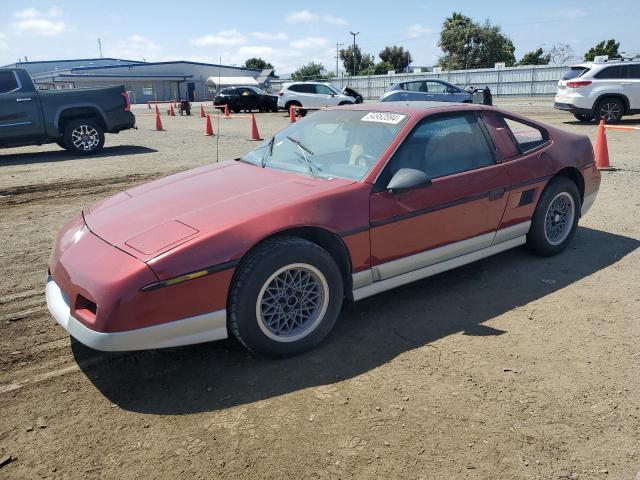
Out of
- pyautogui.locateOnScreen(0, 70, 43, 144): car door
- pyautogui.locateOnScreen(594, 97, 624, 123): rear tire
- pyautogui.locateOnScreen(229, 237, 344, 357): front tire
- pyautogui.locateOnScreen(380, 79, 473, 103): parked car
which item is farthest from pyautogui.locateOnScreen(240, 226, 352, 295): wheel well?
pyautogui.locateOnScreen(380, 79, 473, 103): parked car

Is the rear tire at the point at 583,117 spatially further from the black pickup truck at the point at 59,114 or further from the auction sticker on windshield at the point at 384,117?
the auction sticker on windshield at the point at 384,117

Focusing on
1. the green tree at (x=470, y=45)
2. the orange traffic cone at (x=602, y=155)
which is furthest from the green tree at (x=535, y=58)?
the orange traffic cone at (x=602, y=155)

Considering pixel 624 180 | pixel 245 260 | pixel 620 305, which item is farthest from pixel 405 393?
pixel 624 180

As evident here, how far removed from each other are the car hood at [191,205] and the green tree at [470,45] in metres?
→ 64.2

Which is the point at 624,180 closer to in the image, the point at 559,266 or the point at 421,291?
the point at 559,266

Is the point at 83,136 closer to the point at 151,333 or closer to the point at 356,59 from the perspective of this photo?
the point at 151,333

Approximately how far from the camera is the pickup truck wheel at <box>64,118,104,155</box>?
11.4 m

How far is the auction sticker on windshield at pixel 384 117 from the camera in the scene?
3779 millimetres

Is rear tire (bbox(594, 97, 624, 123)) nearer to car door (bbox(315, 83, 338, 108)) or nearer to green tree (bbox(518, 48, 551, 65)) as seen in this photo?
car door (bbox(315, 83, 338, 108))

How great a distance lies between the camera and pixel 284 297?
9.93 ft

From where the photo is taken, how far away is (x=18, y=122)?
1061cm

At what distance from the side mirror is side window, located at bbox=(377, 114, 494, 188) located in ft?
0.27

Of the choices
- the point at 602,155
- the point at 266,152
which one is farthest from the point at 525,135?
the point at 602,155

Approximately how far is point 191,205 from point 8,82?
9.73 metres
